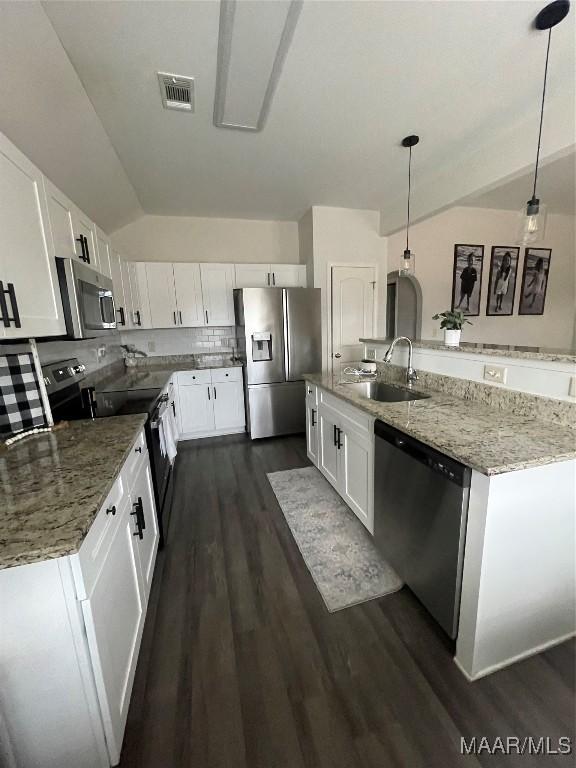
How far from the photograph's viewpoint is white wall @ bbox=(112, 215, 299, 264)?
4.04 metres

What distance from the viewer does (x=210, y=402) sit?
3.88 metres

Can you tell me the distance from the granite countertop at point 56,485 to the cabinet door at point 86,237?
1136mm

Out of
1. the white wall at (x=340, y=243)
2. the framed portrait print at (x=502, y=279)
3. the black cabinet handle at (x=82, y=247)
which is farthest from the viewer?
the framed portrait print at (x=502, y=279)

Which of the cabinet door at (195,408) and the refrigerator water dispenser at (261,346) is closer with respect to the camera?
the refrigerator water dispenser at (261,346)

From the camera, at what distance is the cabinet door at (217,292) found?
3.92m

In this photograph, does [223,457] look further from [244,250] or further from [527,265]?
[527,265]

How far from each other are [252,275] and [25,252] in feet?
9.62

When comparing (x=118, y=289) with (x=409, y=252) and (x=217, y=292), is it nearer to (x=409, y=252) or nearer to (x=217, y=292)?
(x=217, y=292)

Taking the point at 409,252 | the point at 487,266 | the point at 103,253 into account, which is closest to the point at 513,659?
the point at 409,252

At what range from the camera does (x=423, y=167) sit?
9.71 ft

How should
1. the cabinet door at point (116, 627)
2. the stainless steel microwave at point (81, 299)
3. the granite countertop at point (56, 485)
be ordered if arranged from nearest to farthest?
1. the granite countertop at point (56, 485)
2. the cabinet door at point (116, 627)
3. the stainless steel microwave at point (81, 299)

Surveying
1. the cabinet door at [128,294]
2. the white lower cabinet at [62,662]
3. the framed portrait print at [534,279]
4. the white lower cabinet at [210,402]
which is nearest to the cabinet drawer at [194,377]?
the white lower cabinet at [210,402]

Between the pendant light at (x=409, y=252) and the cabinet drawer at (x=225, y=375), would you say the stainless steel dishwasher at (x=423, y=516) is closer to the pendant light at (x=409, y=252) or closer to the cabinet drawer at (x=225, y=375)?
the pendant light at (x=409, y=252)

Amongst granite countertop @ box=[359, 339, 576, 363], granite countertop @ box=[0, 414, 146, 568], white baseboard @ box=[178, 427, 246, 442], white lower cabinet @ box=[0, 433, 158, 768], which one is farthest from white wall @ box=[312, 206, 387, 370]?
white lower cabinet @ box=[0, 433, 158, 768]
